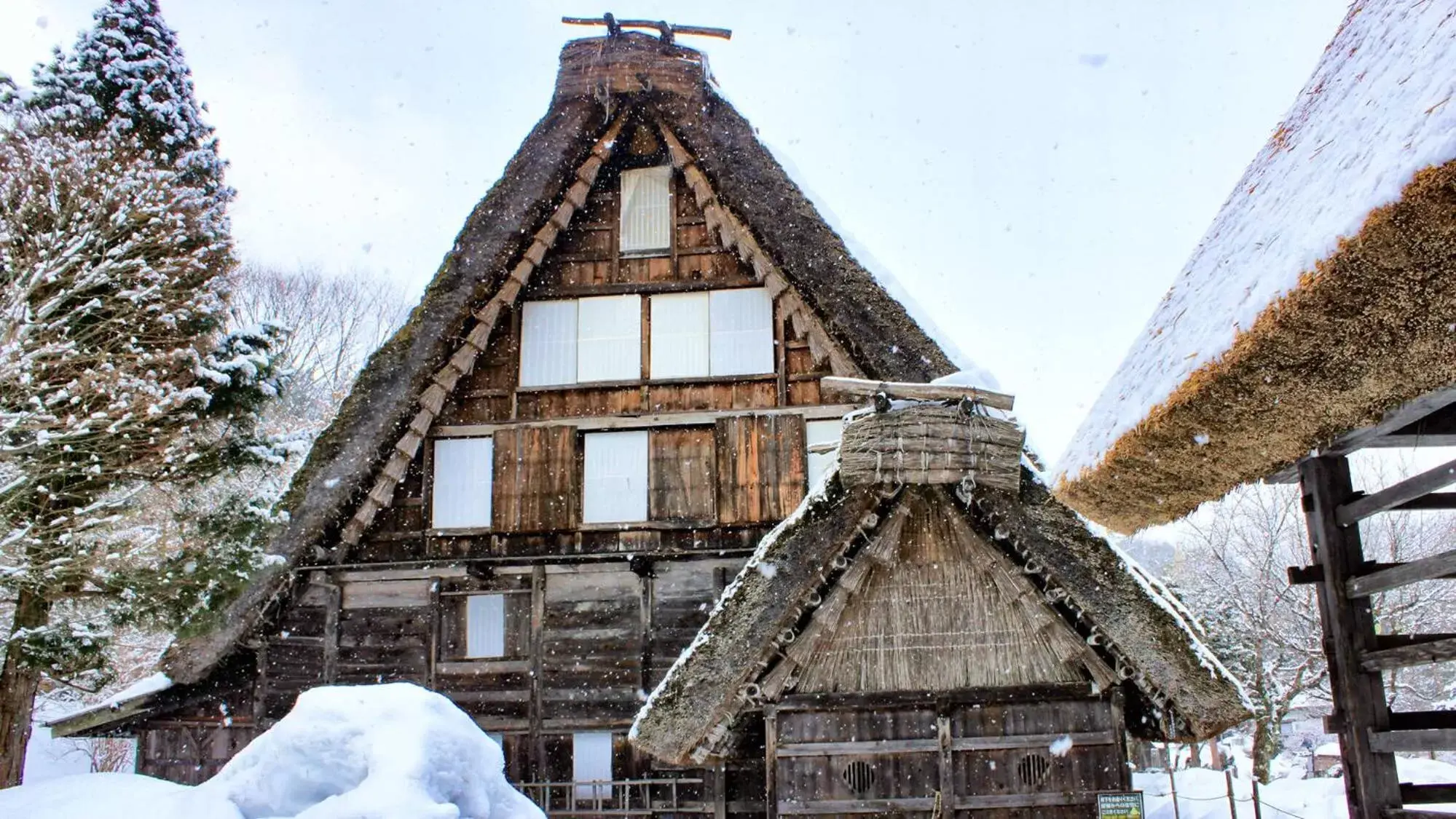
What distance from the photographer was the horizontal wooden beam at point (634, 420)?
438 inches

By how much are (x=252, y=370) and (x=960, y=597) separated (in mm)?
8611

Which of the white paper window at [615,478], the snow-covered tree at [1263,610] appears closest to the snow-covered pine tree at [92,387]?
the white paper window at [615,478]

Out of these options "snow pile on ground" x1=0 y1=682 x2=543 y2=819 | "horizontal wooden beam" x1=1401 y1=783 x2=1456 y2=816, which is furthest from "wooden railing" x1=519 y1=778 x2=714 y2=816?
"snow pile on ground" x1=0 y1=682 x2=543 y2=819

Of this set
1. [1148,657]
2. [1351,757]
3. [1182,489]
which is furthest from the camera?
[1148,657]

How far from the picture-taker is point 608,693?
424 inches

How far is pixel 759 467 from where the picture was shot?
36.2ft

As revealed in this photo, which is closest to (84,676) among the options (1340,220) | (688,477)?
(688,477)

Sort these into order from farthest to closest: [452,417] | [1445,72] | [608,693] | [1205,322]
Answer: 1. [452,417]
2. [608,693]
3. [1205,322]
4. [1445,72]

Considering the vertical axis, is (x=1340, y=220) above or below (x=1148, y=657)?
above

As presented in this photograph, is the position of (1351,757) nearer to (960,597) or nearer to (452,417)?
(960,597)

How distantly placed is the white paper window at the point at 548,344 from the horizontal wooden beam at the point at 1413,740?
8.61 metres

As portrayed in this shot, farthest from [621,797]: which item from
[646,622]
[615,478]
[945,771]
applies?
[945,771]

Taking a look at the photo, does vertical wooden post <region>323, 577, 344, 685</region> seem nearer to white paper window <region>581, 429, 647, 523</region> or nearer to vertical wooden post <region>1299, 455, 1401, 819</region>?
white paper window <region>581, 429, 647, 523</region>

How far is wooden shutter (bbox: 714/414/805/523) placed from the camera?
1092cm
